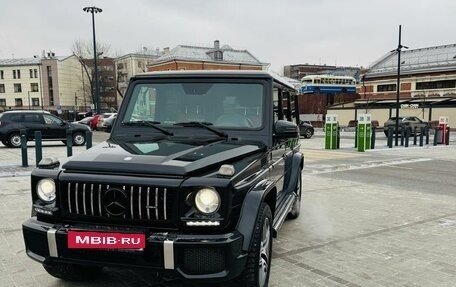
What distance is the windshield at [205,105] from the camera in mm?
4113

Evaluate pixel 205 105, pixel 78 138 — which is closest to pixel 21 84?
pixel 78 138

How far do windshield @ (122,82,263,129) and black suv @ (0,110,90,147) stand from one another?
15692 millimetres

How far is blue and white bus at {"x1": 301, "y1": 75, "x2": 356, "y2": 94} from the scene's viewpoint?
5944 cm

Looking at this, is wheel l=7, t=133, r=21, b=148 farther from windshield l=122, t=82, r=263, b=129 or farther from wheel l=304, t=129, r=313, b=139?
wheel l=304, t=129, r=313, b=139

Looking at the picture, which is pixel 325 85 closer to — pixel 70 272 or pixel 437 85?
pixel 437 85

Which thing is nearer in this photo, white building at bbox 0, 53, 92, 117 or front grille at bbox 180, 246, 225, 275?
front grille at bbox 180, 246, 225, 275

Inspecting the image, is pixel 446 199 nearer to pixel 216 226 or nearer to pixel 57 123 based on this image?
pixel 216 226

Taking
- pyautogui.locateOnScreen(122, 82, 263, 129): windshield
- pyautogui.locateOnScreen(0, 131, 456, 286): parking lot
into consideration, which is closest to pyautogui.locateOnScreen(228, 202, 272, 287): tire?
pyautogui.locateOnScreen(0, 131, 456, 286): parking lot

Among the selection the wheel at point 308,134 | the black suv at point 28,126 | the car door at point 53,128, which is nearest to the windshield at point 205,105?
the black suv at point 28,126

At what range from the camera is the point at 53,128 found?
18.9 metres

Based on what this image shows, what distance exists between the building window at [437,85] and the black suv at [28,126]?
43.6 meters

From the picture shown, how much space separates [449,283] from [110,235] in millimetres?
3188

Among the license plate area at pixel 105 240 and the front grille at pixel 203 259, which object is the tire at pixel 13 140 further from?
the front grille at pixel 203 259

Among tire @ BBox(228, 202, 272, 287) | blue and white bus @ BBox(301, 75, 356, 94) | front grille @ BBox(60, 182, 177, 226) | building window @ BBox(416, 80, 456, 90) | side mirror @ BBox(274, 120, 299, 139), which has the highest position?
blue and white bus @ BBox(301, 75, 356, 94)
